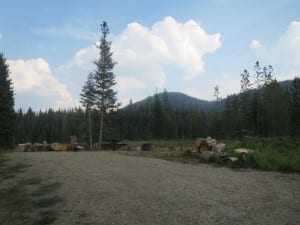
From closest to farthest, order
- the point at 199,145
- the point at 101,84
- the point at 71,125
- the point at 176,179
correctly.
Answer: the point at 176,179 < the point at 199,145 < the point at 101,84 < the point at 71,125

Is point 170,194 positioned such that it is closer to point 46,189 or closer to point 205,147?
point 46,189

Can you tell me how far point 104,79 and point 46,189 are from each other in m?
31.2

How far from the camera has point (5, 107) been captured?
131 ft

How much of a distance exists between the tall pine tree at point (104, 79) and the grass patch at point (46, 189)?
95.2 ft

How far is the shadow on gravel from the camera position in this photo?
8312 mm

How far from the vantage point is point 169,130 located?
3755 inches

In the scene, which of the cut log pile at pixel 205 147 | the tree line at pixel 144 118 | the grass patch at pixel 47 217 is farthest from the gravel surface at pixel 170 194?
the tree line at pixel 144 118

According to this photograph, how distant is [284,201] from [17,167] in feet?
34.8

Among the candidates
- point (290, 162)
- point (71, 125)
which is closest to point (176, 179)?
point (290, 162)

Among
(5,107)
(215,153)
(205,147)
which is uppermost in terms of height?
(5,107)

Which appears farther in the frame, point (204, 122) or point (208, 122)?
point (204, 122)

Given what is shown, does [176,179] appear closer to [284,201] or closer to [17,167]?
[284,201]

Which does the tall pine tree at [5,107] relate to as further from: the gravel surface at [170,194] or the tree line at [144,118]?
the gravel surface at [170,194]

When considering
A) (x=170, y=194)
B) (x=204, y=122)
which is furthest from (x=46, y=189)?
(x=204, y=122)
